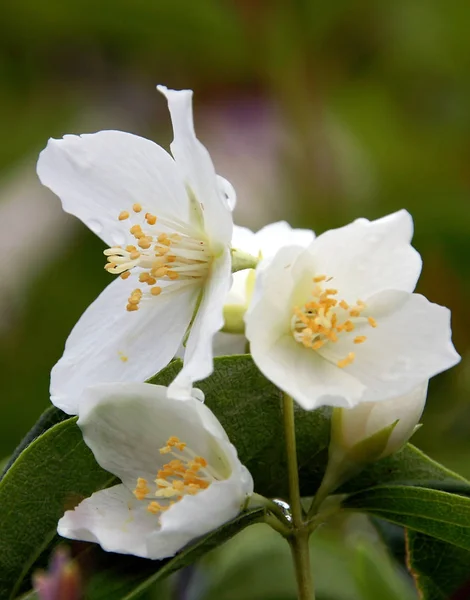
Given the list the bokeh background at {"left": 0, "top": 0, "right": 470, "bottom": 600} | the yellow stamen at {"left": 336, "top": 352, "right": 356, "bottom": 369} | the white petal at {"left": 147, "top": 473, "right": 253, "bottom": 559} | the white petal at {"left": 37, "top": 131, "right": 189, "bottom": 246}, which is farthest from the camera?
the bokeh background at {"left": 0, "top": 0, "right": 470, "bottom": 600}

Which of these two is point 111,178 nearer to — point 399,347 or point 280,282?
point 280,282

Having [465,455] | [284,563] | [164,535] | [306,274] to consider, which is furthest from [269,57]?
[164,535]

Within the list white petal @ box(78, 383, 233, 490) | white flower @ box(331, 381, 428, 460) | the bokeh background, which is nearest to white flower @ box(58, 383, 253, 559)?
white petal @ box(78, 383, 233, 490)

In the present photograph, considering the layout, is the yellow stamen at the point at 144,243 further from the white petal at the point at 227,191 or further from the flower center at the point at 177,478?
the flower center at the point at 177,478

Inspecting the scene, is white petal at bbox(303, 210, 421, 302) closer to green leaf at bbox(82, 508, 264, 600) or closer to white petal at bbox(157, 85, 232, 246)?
white petal at bbox(157, 85, 232, 246)

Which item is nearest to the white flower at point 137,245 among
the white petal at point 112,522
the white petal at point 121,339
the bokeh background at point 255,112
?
the white petal at point 121,339
